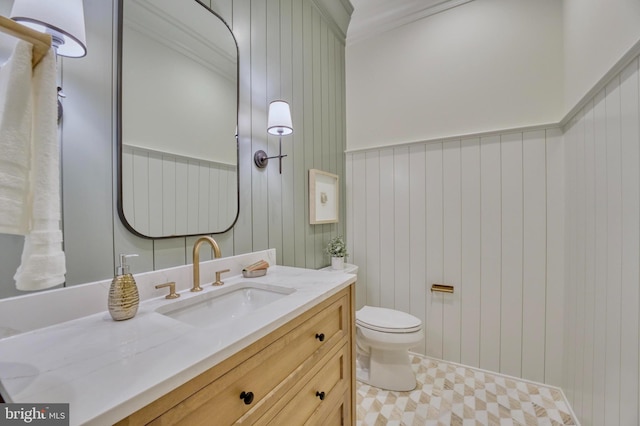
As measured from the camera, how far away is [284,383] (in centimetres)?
78

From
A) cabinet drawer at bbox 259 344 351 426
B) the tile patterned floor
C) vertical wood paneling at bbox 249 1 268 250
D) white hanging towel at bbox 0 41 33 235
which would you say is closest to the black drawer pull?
cabinet drawer at bbox 259 344 351 426

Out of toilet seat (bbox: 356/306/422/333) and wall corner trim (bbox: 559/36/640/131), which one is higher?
A: wall corner trim (bbox: 559/36/640/131)

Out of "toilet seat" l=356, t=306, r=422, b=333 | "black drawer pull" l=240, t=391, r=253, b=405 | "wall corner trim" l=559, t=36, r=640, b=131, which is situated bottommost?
"toilet seat" l=356, t=306, r=422, b=333

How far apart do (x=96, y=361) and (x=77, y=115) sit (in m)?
0.70

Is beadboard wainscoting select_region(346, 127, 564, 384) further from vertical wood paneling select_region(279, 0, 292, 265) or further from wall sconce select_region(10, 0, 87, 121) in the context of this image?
wall sconce select_region(10, 0, 87, 121)

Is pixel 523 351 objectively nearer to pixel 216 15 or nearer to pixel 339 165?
pixel 339 165

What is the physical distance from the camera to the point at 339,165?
2336 millimetres

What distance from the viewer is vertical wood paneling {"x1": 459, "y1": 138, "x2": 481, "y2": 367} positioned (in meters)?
1.92

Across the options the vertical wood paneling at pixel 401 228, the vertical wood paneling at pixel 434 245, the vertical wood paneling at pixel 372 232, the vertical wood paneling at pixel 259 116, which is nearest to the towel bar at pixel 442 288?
the vertical wood paneling at pixel 434 245

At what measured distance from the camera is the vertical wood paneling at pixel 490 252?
187 cm

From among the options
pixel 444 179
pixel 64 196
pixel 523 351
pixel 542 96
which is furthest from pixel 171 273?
pixel 542 96

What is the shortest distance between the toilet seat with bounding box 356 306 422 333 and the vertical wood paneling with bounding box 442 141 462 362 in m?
0.39

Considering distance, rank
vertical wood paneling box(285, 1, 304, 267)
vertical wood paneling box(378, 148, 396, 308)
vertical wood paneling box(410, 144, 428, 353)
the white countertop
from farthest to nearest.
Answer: vertical wood paneling box(378, 148, 396, 308)
vertical wood paneling box(410, 144, 428, 353)
vertical wood paneling box(285, 1, 304, 267)
the white countertop

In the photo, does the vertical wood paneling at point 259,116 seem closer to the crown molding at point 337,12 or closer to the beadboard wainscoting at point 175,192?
the beadboard wainscoting at point 175,192
